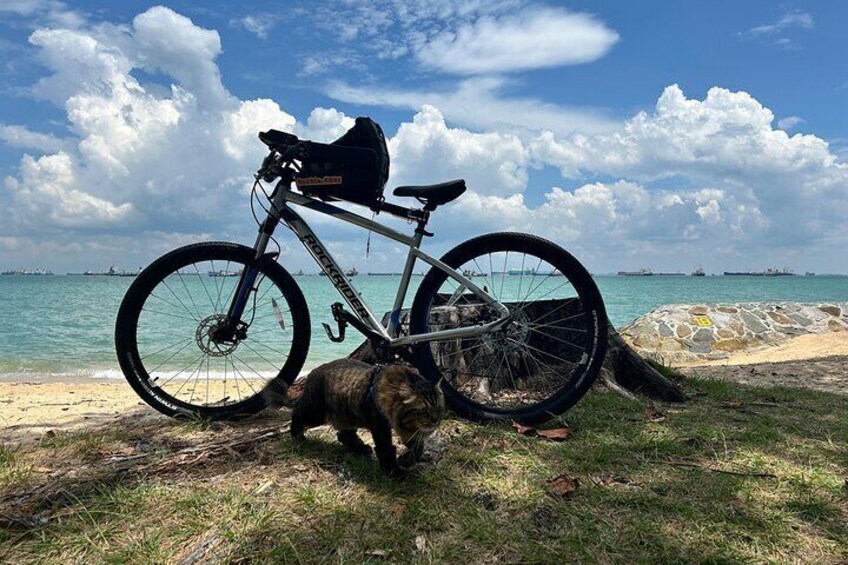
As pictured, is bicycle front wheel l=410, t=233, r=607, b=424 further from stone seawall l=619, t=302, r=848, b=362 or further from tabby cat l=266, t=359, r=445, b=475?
stone seawall l=619, t=302, r=848, b=362

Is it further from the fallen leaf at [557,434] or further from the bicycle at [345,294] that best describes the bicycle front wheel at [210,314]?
the fallen leaf at [557,434]

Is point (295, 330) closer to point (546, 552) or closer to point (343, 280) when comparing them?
point (343, 280)

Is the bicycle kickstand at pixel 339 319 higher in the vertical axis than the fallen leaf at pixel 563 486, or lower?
higher

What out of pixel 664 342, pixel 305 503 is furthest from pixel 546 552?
pixel 664 342

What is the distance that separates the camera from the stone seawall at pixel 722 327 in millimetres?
14500

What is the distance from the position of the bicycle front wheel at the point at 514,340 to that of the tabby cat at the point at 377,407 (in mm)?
911

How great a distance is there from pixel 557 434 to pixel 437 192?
1.91 meters

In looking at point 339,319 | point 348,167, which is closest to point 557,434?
point 339,319

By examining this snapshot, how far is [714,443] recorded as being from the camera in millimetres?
3389

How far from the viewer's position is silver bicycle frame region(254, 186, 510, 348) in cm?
391

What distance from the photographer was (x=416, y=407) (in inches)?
110

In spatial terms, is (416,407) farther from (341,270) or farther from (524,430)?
(341,270)

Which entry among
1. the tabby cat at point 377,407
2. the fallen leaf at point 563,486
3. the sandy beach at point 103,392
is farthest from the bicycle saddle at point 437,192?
the sandy beach at point 103,392

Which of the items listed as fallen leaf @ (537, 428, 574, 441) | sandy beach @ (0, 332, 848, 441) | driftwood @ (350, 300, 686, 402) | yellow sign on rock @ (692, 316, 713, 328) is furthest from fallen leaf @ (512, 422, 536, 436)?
yellow sign on rock @ (692, 316, 713, 328)
